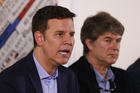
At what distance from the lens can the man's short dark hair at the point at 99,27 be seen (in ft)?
5.99

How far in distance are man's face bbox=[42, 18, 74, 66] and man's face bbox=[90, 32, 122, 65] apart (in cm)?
45

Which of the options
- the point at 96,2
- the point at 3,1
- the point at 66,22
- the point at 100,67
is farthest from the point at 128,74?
the point at 3,1

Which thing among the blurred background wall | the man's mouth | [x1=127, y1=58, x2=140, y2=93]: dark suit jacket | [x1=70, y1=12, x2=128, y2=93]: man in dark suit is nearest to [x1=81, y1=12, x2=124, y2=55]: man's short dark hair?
[x1=70, y1=12, x2=128, y2=93]: man in dark suit

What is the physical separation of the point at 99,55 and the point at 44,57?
0.50 m

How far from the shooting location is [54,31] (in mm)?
1395

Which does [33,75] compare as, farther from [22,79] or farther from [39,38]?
[39,38]

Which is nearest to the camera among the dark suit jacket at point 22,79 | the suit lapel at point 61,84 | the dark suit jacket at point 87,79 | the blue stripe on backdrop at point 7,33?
the dark suit jacket at point 22,79

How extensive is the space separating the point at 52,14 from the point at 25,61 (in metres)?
0.25

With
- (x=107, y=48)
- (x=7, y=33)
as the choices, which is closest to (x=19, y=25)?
(x=7, y=33)

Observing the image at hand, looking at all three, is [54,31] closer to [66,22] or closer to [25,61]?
[66,22]

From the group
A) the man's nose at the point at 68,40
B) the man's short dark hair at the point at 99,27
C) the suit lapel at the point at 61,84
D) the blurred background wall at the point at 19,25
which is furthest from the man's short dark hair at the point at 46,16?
the blurred background wall at the point at 19,25

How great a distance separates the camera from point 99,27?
1.85m

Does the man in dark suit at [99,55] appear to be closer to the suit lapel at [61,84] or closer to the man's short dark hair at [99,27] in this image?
the man's short dark hair at [99,27]

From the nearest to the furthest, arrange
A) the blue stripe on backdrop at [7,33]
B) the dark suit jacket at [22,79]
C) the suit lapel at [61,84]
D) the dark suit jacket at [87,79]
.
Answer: the dark suit jacket at [22,79], the suit lapel at [61,84], the dark suit jacket at [87,79], the blue stripe on backdrop at [7,33]
